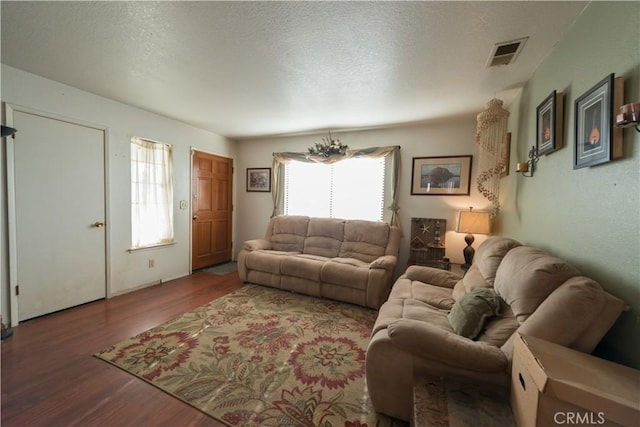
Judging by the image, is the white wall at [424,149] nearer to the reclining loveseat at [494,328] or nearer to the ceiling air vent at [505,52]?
the ceiling air vent at [505,52]

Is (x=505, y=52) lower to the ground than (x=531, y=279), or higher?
higher

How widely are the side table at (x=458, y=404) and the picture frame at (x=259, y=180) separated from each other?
420 centimetres

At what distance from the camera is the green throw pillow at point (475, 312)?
154 cm

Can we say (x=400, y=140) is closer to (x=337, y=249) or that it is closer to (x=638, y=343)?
(x=337, y=249)

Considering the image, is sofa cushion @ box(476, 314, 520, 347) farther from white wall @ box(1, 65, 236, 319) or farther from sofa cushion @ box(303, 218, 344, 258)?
white wall @ box(1, 65, 236, 319)

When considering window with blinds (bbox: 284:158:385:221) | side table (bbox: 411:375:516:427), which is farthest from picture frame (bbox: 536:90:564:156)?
window with blinds (bbox: 284:158:385:221)

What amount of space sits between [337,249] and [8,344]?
3446mm

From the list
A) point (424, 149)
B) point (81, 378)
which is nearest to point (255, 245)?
point (81, 378)

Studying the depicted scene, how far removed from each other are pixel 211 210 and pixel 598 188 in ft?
15.9

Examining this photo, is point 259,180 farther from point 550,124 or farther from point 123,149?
point 550,124

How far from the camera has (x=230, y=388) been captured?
175 cm

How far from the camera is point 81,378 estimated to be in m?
1.80

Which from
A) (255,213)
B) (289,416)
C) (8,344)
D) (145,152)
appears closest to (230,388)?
(289,416)

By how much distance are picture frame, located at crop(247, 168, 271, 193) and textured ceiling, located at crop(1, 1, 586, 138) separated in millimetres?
1894
